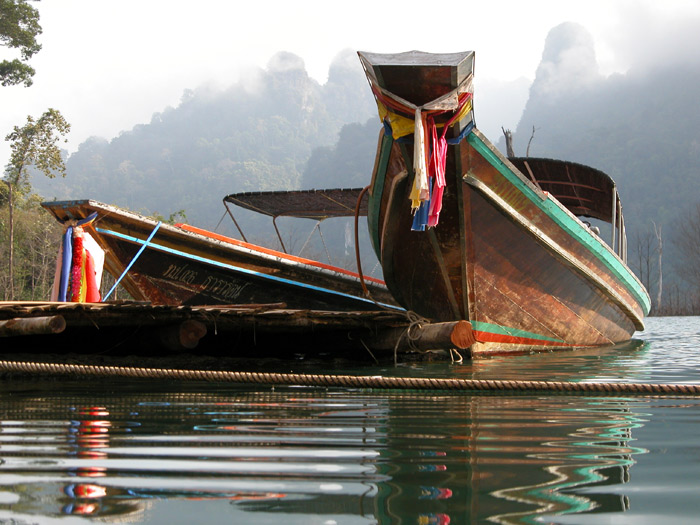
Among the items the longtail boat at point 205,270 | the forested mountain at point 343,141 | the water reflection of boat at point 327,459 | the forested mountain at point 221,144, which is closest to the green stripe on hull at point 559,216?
the longtail boat at point 205,270

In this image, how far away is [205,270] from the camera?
8.50 meters

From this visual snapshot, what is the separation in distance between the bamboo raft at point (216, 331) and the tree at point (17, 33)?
49.9 ft

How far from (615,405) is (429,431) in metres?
1.17

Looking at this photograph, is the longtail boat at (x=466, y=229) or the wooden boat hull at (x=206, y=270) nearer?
the longtail boat at (x=466, y=229)

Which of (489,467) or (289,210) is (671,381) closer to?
(489,467)

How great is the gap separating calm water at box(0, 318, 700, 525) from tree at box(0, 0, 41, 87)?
17.2 metres

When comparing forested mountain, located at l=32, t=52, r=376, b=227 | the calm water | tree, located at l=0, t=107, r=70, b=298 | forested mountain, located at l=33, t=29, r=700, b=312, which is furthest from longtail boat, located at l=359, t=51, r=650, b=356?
forested mountain, located at l=32, t=52, r=376, b=227

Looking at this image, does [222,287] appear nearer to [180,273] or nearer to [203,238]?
[180,273]

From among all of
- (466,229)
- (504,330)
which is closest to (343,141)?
(504,330)

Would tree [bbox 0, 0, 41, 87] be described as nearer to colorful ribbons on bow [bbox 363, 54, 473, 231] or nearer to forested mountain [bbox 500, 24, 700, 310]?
colorful ribbons on bow [bbox 363, 54, 473, 231]

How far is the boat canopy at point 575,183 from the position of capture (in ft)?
27.3

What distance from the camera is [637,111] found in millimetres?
72438

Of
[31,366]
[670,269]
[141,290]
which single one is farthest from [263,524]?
[670,269]

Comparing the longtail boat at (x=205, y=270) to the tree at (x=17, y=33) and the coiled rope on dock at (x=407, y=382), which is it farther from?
the tree at (x=17, y=33)
